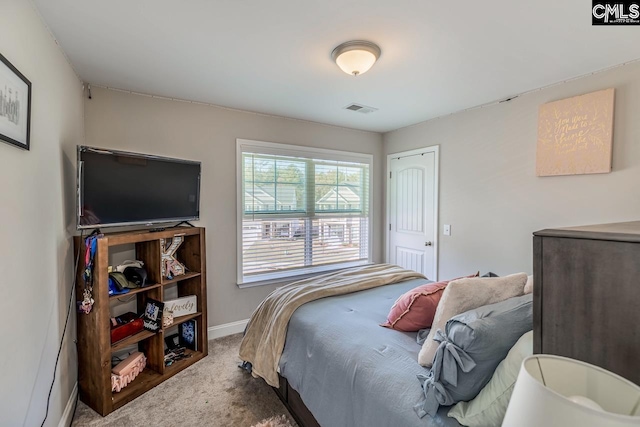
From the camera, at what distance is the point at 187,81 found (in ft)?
8.01

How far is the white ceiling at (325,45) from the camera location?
5.06ft

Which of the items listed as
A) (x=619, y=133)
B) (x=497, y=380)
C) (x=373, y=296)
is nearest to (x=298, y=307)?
(x=373, y=296)

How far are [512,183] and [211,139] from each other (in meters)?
3.03

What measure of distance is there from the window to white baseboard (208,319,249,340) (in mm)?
477

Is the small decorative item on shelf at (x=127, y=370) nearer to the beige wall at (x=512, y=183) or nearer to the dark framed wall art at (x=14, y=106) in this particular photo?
the dark framed wall art at (x=14, y=106)

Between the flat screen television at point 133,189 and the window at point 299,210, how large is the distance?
2.12ft

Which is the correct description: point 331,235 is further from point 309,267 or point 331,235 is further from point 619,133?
point 619,133

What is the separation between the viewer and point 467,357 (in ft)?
3.60

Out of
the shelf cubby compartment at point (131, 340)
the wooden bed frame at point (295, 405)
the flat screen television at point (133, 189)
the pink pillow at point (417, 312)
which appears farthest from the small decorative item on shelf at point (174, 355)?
the pink pillow at point (417, 312)

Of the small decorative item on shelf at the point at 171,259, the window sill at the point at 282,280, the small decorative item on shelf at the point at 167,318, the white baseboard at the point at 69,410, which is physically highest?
the small decorative item on shelf at the point at 171,259

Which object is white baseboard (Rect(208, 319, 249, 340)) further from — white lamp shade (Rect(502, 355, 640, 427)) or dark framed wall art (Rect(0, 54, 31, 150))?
white lamp shade (Rect(502, 355, 640, 427))

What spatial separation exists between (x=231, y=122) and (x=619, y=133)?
3337 mm

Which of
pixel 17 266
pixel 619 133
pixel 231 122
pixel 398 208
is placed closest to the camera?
pixel 17 266
